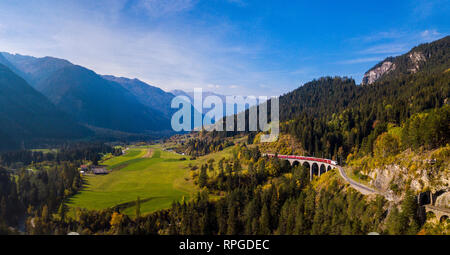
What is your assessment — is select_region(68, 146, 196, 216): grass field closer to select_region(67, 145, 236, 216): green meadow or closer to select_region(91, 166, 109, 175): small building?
select_region(67, 145, 236, 216): green meadow

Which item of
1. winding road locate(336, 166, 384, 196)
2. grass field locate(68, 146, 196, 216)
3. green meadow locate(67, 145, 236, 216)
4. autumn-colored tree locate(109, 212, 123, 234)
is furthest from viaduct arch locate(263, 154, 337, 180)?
autumn-colored tree locate(109, 212, 123, 234)

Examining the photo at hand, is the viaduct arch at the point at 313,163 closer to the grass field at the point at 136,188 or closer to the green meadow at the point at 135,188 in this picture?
the green meadow at the point at 135,188

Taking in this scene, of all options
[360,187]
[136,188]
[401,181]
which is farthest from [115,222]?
[401,181]

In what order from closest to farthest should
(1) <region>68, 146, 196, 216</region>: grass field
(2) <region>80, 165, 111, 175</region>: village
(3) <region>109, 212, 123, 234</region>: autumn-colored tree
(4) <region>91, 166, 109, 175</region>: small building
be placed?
(3) <region>109, 212, 123, 234</region>: autumn-colored tree → (1) <region>68, 146, 196, 216</region>: grass field → (2) <region>80, 165, 111, 175</region>: village → (4) <region>91, 166, 109, 175</region>: small building

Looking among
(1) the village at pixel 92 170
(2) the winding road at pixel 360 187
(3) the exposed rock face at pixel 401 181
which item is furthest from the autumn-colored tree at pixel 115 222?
(3) the exposed rock face at pixel 401 181

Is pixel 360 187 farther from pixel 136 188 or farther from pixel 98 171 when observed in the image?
pixel 98 171

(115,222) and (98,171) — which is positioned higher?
(98,171)

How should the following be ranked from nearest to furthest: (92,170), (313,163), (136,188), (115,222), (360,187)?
(360,187) < (115,222) < (136,188) < (313,163) < (92,170)

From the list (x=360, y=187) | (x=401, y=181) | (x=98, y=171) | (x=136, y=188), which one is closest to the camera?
(x=401, y=181)
